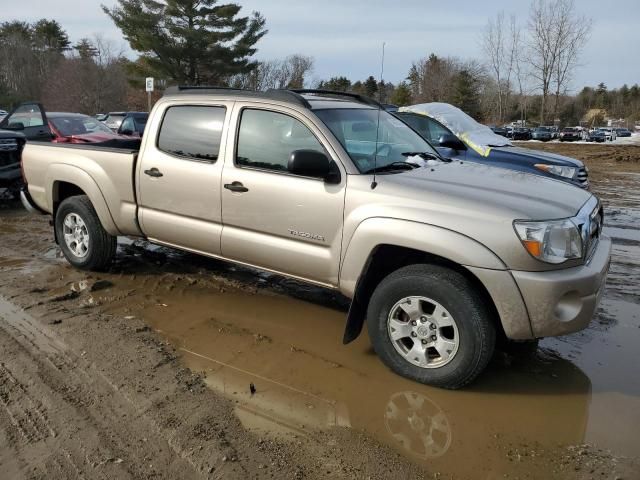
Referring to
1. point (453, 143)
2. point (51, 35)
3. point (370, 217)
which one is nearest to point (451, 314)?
point (370, 217)

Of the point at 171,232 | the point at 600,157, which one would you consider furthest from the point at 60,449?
the point at 600,157

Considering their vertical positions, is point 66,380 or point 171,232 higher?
point 171,232

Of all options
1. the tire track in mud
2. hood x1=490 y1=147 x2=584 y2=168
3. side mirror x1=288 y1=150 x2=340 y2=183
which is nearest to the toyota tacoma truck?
side mirror x1=288 y1=150 x2=340 y2=183

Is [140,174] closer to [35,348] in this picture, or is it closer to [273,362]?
[35,348]

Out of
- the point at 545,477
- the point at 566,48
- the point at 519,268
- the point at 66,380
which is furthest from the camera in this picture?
the point at 566,48

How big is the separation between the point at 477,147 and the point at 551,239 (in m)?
4.83

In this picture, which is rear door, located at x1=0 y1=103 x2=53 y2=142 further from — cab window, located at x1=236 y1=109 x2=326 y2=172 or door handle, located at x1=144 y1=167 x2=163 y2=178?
cab window, located at x1=236 y1=109 x2=326 y2=172

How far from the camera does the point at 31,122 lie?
1148 centimetres

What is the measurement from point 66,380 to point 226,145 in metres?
2.12

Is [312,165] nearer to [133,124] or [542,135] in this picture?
[133,124]

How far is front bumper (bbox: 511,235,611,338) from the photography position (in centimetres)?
323

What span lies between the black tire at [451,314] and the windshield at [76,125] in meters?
9.72

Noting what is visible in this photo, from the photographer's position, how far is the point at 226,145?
4.52 meters

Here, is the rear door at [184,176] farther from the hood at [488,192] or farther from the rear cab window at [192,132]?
the hood at [488,192]
